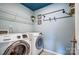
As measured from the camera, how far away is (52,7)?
1426 millimetres

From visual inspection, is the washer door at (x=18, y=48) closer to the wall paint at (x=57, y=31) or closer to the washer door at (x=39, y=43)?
the washer door at (x=39, y=43)

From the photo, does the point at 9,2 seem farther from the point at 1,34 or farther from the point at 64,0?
the point at 64,0

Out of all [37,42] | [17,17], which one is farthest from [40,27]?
[17,17]

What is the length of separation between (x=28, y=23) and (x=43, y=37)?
335 millimetres

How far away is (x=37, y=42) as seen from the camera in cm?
147

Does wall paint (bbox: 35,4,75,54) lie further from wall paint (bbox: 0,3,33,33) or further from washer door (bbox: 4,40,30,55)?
washer door (bbox: 4,40,30,55)

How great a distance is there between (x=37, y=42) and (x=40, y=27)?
25cm

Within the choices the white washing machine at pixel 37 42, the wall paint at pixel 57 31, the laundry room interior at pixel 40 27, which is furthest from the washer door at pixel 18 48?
the wall paint at pixel 57 31

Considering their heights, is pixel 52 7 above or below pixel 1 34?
above

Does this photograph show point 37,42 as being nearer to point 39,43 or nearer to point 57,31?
point 39,43

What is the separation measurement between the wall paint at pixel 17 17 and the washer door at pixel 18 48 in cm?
20

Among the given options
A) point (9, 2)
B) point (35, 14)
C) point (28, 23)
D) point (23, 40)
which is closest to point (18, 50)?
Answer: point (23, 40)

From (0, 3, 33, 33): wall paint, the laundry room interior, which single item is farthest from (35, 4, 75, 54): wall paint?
(0, 3, 33, 33): wall paint

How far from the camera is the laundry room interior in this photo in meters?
1.36
